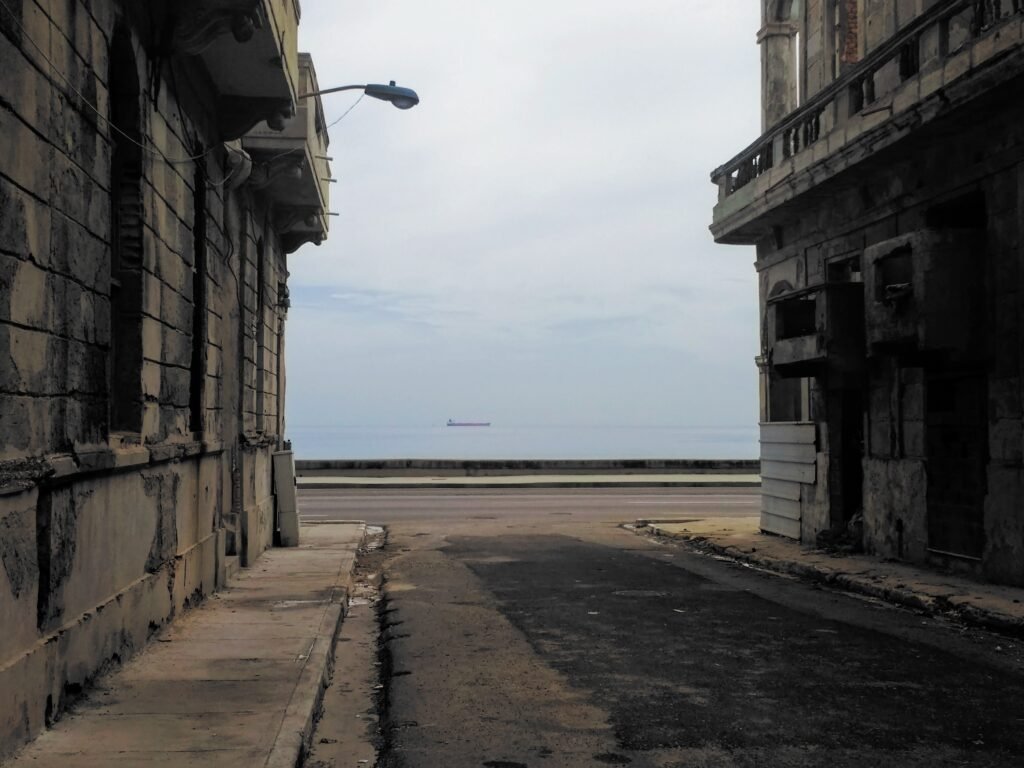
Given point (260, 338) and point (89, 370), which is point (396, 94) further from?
point (89, 370)

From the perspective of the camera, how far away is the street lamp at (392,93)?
13.8 meters

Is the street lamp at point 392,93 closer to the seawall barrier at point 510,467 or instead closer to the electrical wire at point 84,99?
the electrical wire at point 84,99

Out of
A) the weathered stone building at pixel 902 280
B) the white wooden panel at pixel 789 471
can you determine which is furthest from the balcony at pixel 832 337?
the white wooden panel at pixel 789 471

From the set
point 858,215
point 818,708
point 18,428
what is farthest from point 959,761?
point 858,215

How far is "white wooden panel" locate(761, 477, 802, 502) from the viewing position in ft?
54.3

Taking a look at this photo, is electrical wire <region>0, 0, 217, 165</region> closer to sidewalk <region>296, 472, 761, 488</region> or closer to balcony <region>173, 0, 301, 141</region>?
balcony <region>173, 0, 301, 141</region>

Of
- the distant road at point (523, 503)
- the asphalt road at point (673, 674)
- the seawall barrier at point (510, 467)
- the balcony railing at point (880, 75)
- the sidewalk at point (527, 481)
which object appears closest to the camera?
the asphalt road at point (673, 674)

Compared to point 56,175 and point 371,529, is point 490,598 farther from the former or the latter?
point 371,529

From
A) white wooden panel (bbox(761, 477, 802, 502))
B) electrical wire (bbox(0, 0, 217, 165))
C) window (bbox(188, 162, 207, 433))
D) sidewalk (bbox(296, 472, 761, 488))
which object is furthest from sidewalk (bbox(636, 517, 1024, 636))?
sidewalk (bbox(296, 472, 761, 488))

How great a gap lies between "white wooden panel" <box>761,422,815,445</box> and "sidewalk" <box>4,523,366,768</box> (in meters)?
7.96

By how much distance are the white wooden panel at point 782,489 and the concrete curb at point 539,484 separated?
15154 mm

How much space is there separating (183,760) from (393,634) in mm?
4314

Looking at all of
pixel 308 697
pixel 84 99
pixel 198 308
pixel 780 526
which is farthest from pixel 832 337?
pixel 84 99

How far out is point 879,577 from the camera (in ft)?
40.2
